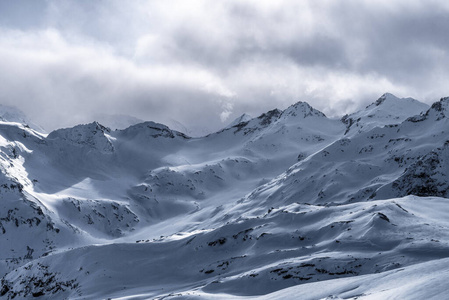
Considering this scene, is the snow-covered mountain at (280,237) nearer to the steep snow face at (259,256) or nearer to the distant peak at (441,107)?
the steep snow face at (259,256)

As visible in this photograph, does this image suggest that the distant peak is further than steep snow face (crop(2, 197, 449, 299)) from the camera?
Yes

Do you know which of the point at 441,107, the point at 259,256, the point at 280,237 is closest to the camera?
the point at 259,256

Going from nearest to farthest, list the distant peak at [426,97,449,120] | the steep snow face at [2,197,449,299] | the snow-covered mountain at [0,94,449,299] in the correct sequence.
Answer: the snow-covered mountain at [0,94,449,299] → the steep snow face at [2,197,449,299] → the distant peak at [426,97,449,120]

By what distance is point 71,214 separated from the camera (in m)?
166

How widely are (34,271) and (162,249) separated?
54.6ft

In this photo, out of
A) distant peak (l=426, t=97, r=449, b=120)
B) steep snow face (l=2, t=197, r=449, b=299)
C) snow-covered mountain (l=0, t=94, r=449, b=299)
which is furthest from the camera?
distant peak (l=426, t=97, r=449, b=120)

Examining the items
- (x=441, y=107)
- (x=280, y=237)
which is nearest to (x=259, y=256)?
(x=280, y=237)

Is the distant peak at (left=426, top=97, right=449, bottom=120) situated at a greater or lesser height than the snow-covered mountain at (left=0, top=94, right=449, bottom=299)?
greater

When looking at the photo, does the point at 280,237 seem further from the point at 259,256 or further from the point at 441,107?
the point at 441,107

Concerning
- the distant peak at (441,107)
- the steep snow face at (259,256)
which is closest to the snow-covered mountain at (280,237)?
the steep snow face at (259,256)

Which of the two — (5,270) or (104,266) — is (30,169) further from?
(104,266)

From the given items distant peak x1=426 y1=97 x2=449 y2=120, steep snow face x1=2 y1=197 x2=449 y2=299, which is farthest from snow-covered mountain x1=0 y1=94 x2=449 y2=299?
distant peak x1=426 y1=97 x2=449 y2=120

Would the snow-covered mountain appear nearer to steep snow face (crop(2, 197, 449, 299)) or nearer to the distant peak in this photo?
steep snow face (crop(2, 197, 449, 299))

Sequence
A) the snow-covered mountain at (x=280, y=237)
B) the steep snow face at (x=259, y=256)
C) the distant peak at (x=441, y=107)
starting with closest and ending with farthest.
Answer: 1. the snow-covered mountain at (x=280, y=237)
2. the steep snow face at (x=259, y=256)
3. the distant peak at (x=441, y=107)
